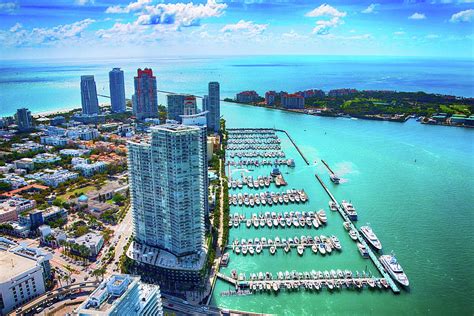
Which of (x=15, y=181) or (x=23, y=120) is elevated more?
(x=23, y=120)

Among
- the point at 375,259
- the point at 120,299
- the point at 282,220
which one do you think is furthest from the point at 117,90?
the point at 120,299

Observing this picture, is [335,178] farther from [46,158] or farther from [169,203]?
[46,158]

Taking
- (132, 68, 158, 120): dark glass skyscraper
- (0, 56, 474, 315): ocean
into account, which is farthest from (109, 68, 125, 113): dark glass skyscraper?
(0, 56, 474, 315): ocean

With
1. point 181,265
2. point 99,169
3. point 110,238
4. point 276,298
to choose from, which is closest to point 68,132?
point 99,169

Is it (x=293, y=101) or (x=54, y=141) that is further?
(x=293, y=101)

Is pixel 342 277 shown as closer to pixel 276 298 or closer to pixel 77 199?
pixel 276 298

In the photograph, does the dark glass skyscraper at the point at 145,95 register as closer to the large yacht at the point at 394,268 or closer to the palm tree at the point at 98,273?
the palm tree at the point at 98,273

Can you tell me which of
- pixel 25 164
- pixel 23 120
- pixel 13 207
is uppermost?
pixel 23 120

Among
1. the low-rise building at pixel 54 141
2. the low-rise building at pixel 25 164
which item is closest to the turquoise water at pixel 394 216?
the low-rise building at pixel 25 164
